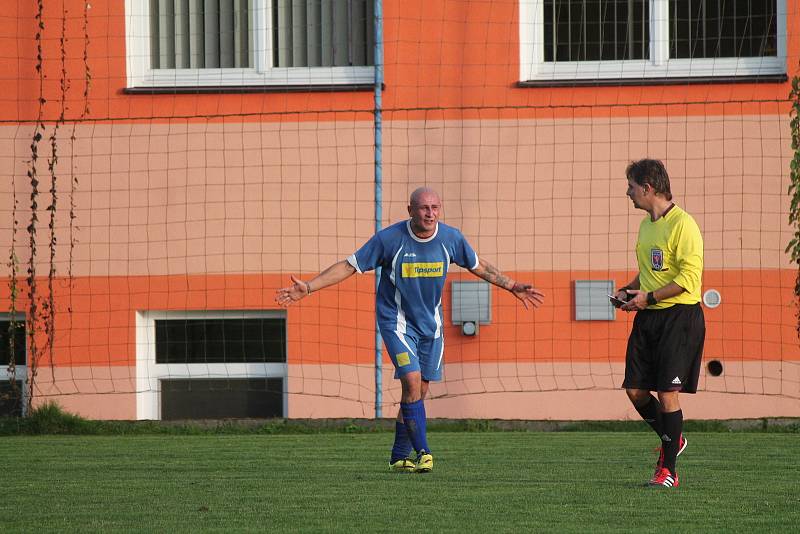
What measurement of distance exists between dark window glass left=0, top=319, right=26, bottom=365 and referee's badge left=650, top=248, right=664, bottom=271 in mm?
7135

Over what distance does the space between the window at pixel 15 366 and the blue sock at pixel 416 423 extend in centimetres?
545

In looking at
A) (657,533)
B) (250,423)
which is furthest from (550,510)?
(250,423)

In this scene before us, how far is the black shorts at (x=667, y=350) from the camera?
7.41m

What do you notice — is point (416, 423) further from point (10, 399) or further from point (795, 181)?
point (10, 399)

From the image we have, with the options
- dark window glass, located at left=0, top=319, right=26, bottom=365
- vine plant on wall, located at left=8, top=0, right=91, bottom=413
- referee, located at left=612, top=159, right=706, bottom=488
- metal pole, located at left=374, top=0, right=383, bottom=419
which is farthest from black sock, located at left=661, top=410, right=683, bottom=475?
dark window glass, located at left=0, top=319, right=26, bottom=365

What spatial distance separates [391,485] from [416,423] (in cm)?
80

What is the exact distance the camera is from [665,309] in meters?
7.48

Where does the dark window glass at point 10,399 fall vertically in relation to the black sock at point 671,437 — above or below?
below

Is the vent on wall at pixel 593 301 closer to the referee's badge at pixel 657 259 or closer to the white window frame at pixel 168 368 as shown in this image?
the white window frame at pixel 168 368

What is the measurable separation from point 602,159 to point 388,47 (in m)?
2.23

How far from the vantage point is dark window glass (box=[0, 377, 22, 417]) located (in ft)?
41.2

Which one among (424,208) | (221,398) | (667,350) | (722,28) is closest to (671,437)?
(667,350)

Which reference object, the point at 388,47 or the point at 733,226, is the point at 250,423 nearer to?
the point at 388,47

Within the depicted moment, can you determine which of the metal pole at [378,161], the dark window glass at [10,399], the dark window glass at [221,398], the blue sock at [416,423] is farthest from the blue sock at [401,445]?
the dark window glass at [10,399]
